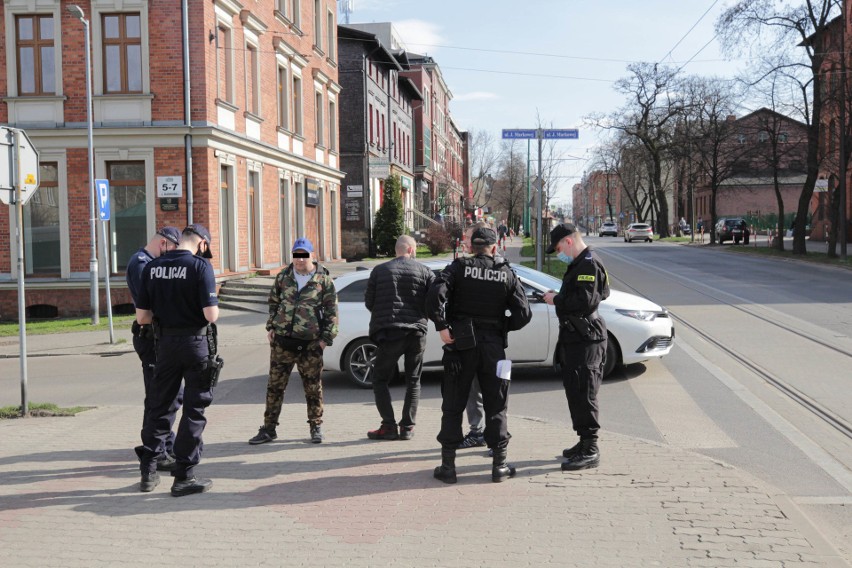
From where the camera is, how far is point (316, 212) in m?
31.4

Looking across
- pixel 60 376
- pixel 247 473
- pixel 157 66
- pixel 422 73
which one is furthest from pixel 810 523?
pixel 422 73

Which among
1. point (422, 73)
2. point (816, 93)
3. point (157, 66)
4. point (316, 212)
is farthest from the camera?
point (422, 73)

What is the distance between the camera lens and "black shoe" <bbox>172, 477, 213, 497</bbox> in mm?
5543

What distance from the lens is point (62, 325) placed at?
741 inches

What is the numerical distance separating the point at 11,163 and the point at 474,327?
19.2 ft

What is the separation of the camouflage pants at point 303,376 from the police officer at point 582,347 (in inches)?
84.8

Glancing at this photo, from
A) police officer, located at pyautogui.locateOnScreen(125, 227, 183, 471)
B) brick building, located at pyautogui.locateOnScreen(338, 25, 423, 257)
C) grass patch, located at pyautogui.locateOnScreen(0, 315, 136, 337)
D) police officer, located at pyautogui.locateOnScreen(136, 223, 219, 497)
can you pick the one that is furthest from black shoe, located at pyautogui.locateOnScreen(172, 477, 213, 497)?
brick building, located at pyautogui.locateOnScreen(338, 25, 423, 257)

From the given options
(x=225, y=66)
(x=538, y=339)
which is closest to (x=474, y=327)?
(x=538, y=339)

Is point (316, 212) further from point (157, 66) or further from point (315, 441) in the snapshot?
point (315, 441)

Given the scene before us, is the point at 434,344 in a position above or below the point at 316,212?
below

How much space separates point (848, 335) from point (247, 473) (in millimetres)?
10370

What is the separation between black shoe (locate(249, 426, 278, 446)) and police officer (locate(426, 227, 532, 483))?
1.83m

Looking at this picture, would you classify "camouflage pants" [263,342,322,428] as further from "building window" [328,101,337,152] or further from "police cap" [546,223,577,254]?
"building window" [328,101,337,152]

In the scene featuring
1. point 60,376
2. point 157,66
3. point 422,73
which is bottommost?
point 60,376
